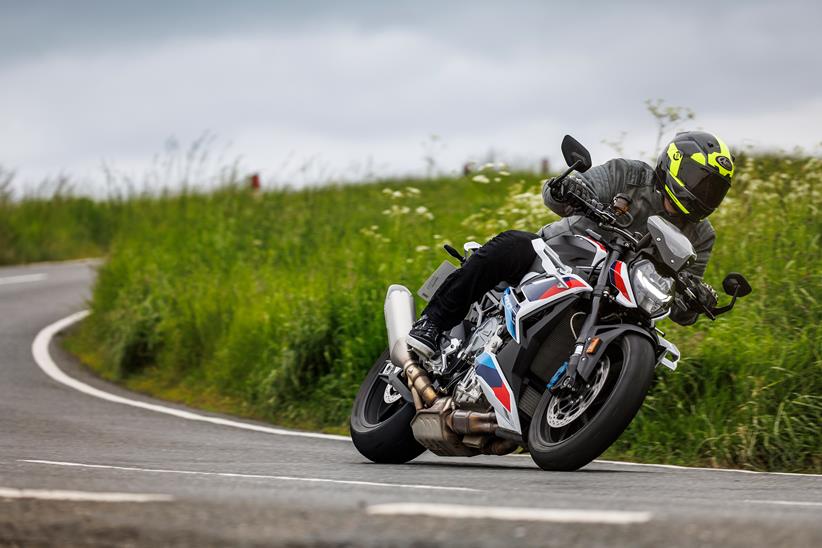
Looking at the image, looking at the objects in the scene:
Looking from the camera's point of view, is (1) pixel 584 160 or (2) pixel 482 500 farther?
(1) pixel 584 160

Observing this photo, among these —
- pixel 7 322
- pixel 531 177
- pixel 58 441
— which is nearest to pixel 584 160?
pixel 58 441

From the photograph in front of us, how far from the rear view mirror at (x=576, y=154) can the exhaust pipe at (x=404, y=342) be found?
1.47 metres

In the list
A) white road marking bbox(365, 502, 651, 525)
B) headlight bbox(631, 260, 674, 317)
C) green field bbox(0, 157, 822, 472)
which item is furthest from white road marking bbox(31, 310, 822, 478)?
white road marking bbox(365, 502, 651, 525)

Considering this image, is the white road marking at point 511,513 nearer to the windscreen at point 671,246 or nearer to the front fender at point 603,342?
the front fender at point 603,342

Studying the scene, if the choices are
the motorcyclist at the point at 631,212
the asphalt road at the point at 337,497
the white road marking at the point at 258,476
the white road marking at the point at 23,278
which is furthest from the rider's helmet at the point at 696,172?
the white road marking at the point at 23,278

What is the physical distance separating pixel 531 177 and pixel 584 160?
12959mm

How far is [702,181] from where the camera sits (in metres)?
6.46

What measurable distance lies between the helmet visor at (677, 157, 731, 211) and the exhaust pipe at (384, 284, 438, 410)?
1.77 meters

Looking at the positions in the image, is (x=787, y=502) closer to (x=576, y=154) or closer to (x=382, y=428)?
(x=576, y=154)

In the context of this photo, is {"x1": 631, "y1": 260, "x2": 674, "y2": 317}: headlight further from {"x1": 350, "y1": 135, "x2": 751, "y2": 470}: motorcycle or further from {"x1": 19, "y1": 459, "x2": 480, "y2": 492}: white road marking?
{"x1": 19, "y1": 459, "x2": 480, "y2": 492}: white road marking

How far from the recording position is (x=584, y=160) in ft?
20.4

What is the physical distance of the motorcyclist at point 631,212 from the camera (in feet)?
21.3

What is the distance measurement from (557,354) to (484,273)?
0.62 m

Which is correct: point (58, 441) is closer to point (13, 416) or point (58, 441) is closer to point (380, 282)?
point (13, 416)
